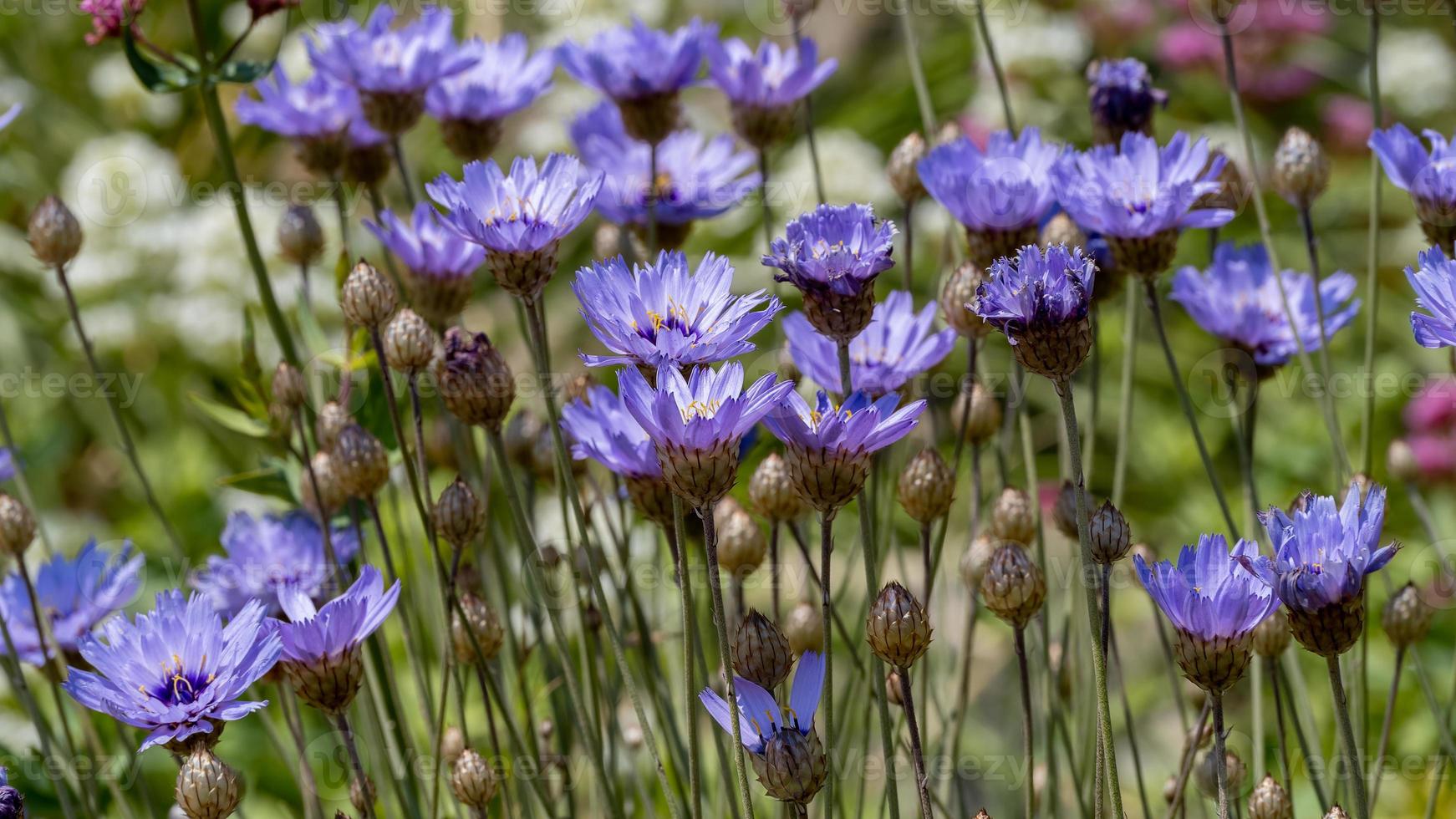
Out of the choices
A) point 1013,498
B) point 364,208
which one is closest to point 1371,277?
point 1013,498

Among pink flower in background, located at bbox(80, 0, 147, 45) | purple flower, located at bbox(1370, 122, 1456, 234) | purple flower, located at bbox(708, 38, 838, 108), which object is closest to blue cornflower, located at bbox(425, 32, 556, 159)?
purple flower, located at bbox(708, 38, 838, 108)

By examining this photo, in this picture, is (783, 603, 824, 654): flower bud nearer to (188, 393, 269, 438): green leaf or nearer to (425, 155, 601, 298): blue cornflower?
(425, 155, 601, 298): blue cornflower

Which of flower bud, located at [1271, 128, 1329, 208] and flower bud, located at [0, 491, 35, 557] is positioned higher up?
flower bud, located at [1271, 128, 1329, 208]

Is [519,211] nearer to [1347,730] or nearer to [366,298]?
[366,298]

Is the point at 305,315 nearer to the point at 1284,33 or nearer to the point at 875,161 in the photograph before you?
the point at 875,161

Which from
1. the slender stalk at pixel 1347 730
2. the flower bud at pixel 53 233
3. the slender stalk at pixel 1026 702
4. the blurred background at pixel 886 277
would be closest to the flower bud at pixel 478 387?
the slender stalk at pixel 1026 702

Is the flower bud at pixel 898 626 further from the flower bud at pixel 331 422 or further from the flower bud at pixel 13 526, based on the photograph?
the flower bud at pixel 13 526
